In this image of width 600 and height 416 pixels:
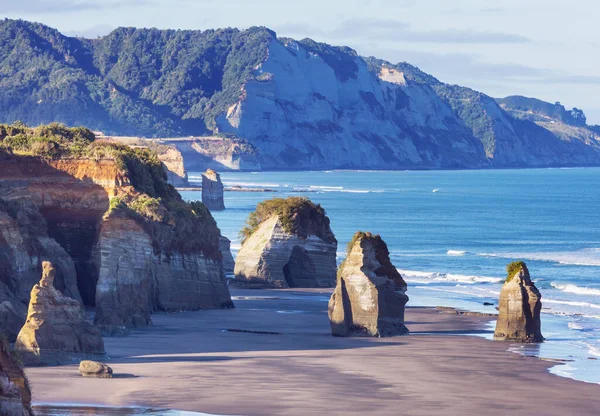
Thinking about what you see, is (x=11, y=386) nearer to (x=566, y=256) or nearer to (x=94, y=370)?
(x=94, y=370)

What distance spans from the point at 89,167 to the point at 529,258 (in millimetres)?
41416

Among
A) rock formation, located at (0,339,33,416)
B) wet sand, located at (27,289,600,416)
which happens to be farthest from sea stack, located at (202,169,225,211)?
rock formation, located at (0,339,33,416)

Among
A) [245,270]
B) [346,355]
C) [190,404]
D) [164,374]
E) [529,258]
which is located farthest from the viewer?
[529,258]

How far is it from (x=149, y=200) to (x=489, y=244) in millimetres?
52131

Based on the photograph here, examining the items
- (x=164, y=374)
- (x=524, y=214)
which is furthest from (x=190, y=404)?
(x=524, y=214)

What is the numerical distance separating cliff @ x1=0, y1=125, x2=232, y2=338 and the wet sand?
1509 mm

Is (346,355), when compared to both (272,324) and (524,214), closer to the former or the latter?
(272,324)

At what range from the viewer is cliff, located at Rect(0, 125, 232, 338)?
38125 mm

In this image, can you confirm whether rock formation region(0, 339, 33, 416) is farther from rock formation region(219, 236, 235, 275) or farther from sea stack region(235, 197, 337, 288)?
rock formation region(219, 236, 235, 275)

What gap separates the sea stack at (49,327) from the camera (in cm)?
2959

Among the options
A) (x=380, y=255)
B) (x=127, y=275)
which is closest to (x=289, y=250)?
(x=380, y=255)

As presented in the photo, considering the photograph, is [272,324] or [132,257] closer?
[132,257]

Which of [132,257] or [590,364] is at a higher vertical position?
[132,257]

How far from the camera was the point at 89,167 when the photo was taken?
4356 centimetres
